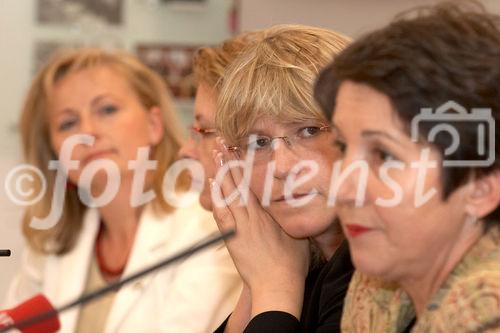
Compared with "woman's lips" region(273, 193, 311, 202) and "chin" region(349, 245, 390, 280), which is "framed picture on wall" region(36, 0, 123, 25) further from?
"chin" region(349, 245, 390, 280)

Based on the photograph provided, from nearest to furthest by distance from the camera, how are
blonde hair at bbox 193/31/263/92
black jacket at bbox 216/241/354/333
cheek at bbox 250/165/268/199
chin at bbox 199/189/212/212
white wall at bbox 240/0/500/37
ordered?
1. black jacket at bbox 216/241/354/333
2. cheek at bbox 250/165/268/199
3. blonde hair at bbox 193/31/263/92
4. chin at bbox 199/189/212/212
5. white wall at bbox 240/0/500/37

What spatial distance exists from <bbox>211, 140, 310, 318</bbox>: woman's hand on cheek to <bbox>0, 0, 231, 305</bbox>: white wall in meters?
1.51

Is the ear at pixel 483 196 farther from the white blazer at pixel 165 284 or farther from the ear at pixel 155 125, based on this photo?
the ear at pixel 155 125

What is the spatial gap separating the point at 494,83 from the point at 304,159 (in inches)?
19.6

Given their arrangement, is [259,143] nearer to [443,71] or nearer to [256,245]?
[256,245]

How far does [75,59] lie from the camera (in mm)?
2203

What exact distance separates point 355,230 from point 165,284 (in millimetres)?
1028

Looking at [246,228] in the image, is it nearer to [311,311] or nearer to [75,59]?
[311,311]

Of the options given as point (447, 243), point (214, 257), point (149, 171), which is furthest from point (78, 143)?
point (447, 243)

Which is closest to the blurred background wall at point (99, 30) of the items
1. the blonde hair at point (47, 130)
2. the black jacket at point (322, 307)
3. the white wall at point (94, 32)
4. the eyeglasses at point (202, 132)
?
the white wall at point (94, 32)

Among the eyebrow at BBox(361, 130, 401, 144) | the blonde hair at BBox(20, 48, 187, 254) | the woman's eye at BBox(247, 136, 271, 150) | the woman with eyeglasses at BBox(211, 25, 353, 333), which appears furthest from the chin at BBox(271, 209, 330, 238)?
the blonde hair at BBox(20, 48, 187, 254)

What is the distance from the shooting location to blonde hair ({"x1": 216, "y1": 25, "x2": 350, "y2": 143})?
4.18 feet

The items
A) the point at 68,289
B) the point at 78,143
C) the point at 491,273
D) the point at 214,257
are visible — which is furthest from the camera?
the point at 78,143

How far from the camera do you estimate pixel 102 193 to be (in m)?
2.14
